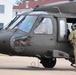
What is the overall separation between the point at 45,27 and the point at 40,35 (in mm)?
397

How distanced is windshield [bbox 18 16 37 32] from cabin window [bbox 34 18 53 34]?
0.87 feet

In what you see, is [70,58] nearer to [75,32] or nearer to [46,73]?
[75,32]

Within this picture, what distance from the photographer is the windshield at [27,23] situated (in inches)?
663

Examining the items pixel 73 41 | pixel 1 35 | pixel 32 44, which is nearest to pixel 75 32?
pixel 73 41

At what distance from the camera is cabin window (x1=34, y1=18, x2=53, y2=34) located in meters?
16.9

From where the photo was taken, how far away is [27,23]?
1697cm

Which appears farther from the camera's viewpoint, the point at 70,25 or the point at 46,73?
the point at 70,25

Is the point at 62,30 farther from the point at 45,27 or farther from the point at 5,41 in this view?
the point at 5,41

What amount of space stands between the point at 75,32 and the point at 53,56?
1.21 m

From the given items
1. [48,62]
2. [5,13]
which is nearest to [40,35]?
[48,62]

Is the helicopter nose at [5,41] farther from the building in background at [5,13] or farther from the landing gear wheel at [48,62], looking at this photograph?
the building in background at [5,13]

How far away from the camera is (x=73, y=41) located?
16859 mm

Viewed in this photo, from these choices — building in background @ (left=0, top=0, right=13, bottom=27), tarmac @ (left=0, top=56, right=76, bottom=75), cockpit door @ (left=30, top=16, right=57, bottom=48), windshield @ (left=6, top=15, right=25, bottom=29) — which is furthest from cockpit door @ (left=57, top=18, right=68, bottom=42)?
building in background @ (left=0, top=0, right=13, bottom=27)

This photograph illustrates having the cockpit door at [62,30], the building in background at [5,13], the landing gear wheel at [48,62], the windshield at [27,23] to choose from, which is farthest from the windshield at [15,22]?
the building in background at [5,13]
